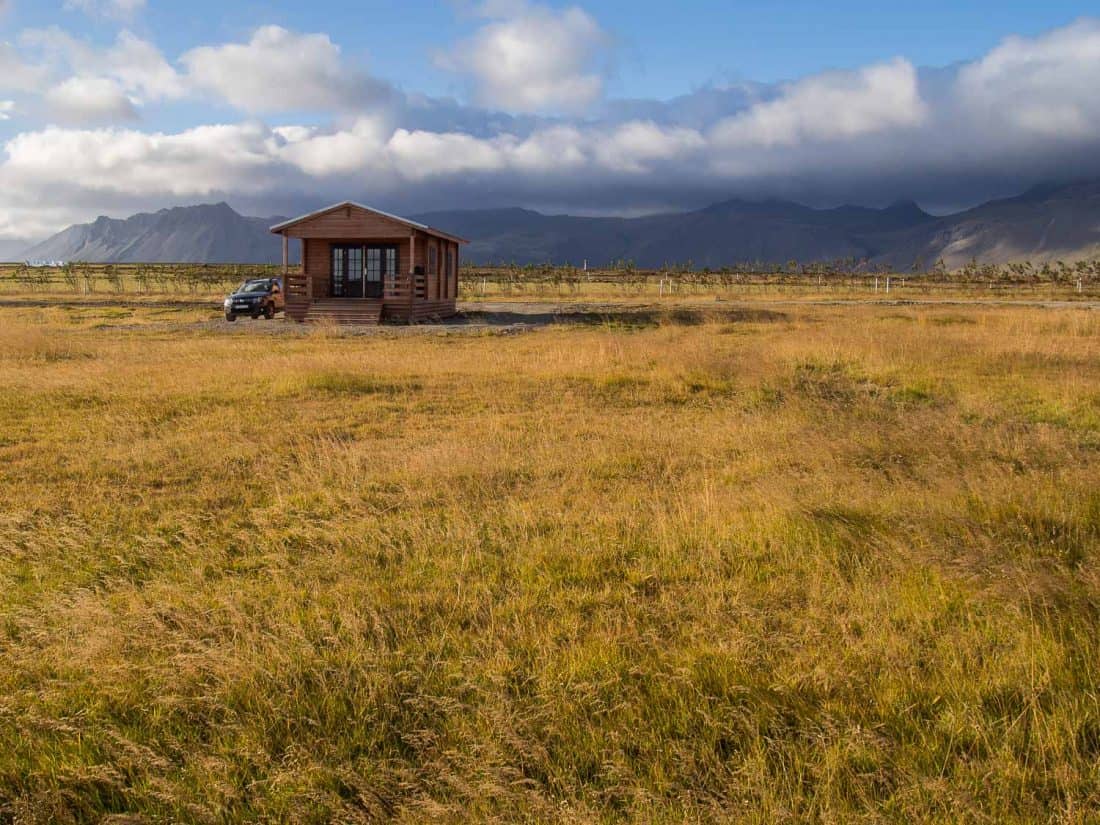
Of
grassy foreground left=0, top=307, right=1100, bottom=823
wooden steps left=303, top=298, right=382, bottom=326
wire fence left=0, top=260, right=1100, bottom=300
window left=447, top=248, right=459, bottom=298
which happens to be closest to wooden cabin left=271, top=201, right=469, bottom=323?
wooden steps left=303, top=298, right=382, bottom=326

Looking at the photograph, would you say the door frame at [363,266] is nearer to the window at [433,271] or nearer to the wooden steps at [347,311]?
the wooden steps at [347,311]

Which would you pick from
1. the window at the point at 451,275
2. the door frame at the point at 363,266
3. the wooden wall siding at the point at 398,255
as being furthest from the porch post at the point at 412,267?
the window at the point at 451,275

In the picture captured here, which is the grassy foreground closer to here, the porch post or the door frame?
the porch post

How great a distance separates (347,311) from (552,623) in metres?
26.5

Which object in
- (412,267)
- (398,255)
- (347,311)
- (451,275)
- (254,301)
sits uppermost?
(398,255)

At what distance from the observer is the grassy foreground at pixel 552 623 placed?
2.83 metres

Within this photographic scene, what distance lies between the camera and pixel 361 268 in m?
30.7

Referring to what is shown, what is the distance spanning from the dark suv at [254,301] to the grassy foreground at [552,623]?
75.8 ft

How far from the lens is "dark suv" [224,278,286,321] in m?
31.0

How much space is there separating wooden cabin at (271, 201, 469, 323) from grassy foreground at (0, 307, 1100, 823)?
65.5 ft

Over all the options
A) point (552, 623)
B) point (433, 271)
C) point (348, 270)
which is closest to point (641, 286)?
point (433, 271)

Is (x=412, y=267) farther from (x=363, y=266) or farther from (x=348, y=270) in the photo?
(x=348, y=270)

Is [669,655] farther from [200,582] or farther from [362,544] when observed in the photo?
[200,582]

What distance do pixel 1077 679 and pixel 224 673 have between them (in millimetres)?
3834
